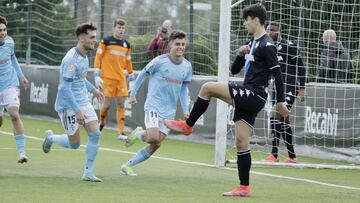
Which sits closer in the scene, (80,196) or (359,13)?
(80,196)

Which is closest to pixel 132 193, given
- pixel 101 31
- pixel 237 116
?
pixel 237 116

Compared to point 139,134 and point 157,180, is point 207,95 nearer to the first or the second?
point 157,180

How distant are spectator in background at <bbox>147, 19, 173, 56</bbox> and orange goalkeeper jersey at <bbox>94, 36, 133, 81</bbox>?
46.9 inches

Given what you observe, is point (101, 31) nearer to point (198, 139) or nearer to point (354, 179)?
point (198, 139)

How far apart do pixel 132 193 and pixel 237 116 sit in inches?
57.4

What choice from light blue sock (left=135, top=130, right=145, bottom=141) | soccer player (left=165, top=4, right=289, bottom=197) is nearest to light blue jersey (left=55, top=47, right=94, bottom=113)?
light blue sock (left=135, top=130, right=145, bottom=141)

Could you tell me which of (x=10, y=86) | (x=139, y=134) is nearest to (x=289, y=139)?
(x=139, y=134)

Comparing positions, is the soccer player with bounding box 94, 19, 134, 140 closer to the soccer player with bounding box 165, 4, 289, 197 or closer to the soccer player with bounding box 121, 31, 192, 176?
the soccer player with bounding box 121, 31, 192, 176

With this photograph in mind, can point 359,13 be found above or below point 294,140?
above

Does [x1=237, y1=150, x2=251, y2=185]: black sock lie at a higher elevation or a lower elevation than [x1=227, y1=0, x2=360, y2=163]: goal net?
lower

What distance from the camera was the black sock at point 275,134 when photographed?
15.2 meters

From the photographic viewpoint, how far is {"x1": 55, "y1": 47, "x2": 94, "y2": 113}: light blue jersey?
1143 cm

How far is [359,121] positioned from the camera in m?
15.8

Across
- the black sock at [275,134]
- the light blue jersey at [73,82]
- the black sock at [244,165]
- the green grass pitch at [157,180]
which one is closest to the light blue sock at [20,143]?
the green grass pitch at [157,180]
